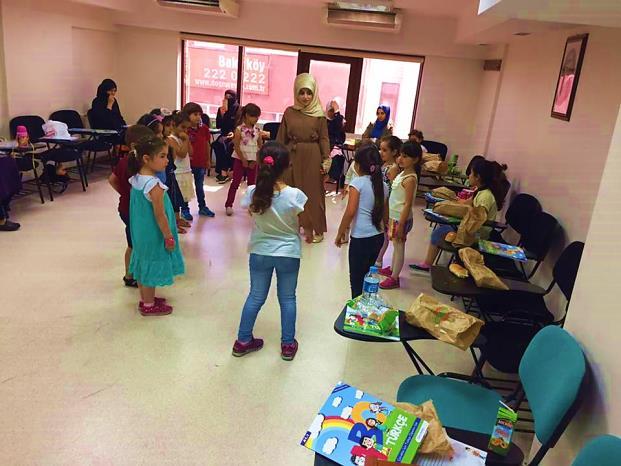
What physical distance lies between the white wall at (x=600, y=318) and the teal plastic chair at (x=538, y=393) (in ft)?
0.21

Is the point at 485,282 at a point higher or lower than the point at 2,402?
higher

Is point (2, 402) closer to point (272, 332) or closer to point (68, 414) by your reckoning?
point (68, 414)

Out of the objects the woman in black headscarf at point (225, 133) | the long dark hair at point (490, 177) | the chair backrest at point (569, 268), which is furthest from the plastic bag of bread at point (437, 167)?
the woman in black headscarf at point (225, 133)

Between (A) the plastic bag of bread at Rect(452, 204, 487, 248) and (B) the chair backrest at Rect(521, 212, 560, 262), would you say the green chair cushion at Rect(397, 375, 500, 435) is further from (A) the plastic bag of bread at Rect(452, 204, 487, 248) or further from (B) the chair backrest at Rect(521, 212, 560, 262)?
(B) the chair backrest at Rect(521, 212, 560, 262)

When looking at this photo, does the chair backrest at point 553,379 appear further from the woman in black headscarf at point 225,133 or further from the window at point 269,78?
the window at point 269,78

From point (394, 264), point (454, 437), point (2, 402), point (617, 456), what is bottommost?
point (2, 402)

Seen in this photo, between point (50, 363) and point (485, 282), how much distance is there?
2.44 metres

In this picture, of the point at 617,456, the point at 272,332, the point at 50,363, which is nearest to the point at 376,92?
the point at 272,332

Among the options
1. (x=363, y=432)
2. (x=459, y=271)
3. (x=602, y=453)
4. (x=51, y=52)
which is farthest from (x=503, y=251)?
(x=51, y=52)

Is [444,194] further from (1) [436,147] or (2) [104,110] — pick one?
(2) [104,110]

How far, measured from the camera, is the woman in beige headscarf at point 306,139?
4523mm

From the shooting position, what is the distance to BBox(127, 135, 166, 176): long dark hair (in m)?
2.91

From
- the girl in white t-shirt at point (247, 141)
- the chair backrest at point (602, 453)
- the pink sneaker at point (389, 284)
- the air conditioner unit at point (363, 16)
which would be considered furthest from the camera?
the air conditioner unit at point (363, 16)

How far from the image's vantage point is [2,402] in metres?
2.40
